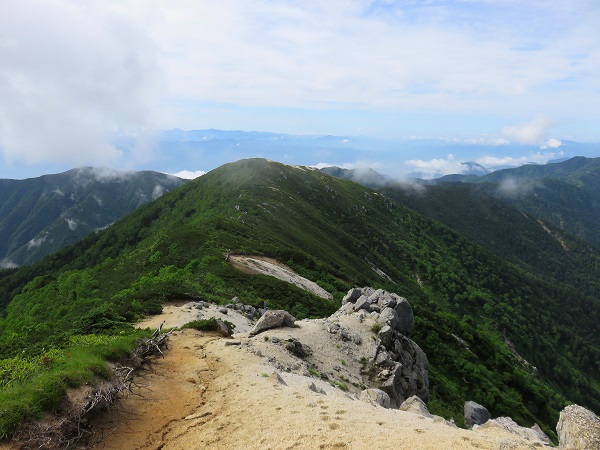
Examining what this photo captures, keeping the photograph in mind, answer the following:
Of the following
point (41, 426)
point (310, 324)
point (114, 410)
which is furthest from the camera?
point (310, 324)

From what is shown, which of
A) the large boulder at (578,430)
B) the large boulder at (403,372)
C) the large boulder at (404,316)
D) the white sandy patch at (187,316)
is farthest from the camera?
the large boulder at (404,316)

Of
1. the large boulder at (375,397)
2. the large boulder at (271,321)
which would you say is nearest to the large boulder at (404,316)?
the large boulder at (271,321)

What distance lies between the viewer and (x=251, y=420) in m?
13.4

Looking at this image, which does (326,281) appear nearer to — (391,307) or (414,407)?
(391,307)

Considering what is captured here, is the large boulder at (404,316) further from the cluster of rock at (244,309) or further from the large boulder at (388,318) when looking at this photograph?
the cluster of rock at (244,309)

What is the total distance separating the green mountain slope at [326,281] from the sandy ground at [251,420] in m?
9.52

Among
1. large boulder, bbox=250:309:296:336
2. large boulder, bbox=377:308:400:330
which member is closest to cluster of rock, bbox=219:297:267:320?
large boulder, bbox=250:309:296:336

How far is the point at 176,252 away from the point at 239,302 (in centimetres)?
1700

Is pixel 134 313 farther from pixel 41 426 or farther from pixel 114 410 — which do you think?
pixel 41 426

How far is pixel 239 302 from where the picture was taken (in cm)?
3541

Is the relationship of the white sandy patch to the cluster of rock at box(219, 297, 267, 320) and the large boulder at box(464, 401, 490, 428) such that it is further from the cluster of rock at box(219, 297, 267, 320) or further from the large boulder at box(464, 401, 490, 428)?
the large boulder at box(464, 401, 490, 428)

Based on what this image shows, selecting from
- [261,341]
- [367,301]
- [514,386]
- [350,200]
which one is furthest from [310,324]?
[350,200]

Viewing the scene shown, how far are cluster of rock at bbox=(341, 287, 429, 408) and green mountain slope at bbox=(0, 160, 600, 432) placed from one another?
11.8 feet

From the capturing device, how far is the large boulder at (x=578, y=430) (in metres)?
11.3
